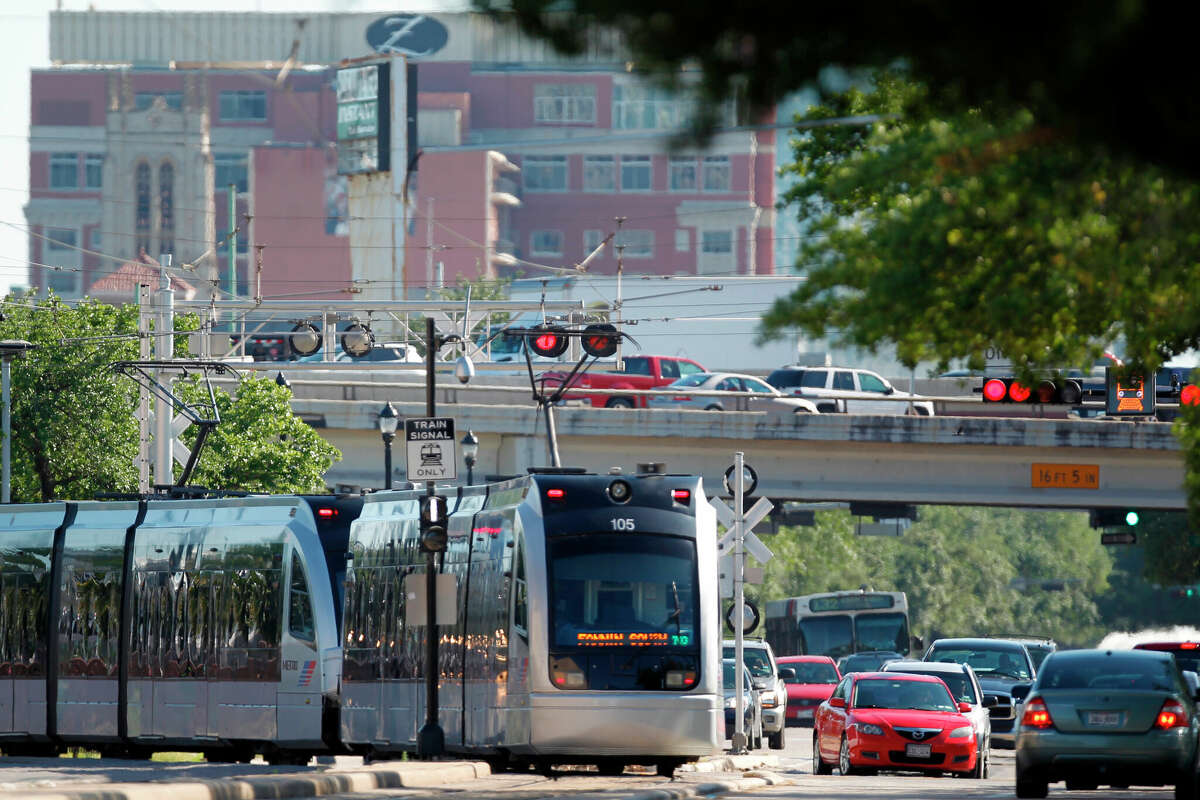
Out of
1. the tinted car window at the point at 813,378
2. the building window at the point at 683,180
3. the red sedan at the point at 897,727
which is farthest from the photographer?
the building window at the point at 683,180

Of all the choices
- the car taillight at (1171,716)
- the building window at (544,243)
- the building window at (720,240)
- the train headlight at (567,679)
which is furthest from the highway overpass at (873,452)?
the building window at (544,243)

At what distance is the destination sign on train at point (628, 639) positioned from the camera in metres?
20.6

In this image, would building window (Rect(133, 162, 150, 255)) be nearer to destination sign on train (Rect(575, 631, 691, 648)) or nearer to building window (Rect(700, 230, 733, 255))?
building window (Rect(700, 230, 733, 255))

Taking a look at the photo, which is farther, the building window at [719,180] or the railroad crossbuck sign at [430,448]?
the building window at [719,180]

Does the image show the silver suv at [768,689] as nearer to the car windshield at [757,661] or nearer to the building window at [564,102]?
the car windshield at [757,661]

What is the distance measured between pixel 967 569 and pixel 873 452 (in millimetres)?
61302

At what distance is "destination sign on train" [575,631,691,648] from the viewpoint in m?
20.6

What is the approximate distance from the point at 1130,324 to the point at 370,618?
1108cm

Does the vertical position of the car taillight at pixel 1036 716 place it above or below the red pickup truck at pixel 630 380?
below

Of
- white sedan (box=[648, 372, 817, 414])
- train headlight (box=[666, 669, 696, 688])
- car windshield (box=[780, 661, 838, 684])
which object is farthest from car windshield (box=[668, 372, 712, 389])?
train headlight (box=[666, 669, 696, 688])

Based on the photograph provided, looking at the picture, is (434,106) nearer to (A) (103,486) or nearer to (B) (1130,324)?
(A) (103,486)

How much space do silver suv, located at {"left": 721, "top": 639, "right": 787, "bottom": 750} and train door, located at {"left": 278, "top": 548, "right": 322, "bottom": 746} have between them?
38.2ft

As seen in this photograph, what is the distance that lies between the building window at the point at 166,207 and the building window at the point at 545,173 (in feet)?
75.3

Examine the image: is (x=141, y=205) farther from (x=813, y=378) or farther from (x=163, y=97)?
(x=813, y=378)
